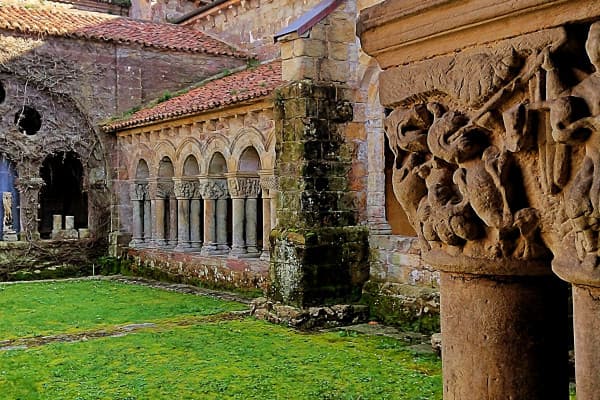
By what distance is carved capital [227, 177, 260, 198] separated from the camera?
38.9 ft

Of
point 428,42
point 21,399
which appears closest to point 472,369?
point 428,42

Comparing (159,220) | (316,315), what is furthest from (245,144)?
(316,315)

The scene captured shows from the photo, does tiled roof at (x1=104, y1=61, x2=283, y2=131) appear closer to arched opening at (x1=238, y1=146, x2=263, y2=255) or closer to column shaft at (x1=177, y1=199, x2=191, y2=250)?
arched opening at (x1=238, y1=146, x2=263, y2=255)

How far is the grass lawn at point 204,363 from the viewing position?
5.54 m

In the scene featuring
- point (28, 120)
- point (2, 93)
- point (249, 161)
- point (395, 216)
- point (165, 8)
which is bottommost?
point (395, 216)

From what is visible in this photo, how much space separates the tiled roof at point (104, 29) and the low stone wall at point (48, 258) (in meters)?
4.20

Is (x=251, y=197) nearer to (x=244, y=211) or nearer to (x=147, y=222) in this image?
(x=244, y=211)

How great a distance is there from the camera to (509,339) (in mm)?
1610

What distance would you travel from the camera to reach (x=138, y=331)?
822 cm

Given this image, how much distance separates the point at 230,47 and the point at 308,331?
9.31 metres

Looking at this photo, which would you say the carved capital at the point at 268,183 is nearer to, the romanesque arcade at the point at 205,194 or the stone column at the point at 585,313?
the romanesque arcade at the point at 205,194

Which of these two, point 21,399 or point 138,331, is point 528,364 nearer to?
point 21,399

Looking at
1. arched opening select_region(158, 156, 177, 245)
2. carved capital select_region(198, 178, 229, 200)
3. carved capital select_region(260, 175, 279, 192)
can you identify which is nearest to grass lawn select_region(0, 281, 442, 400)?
carved capital select_region(260, 175, 279, 192)

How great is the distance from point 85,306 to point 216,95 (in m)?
4.47
